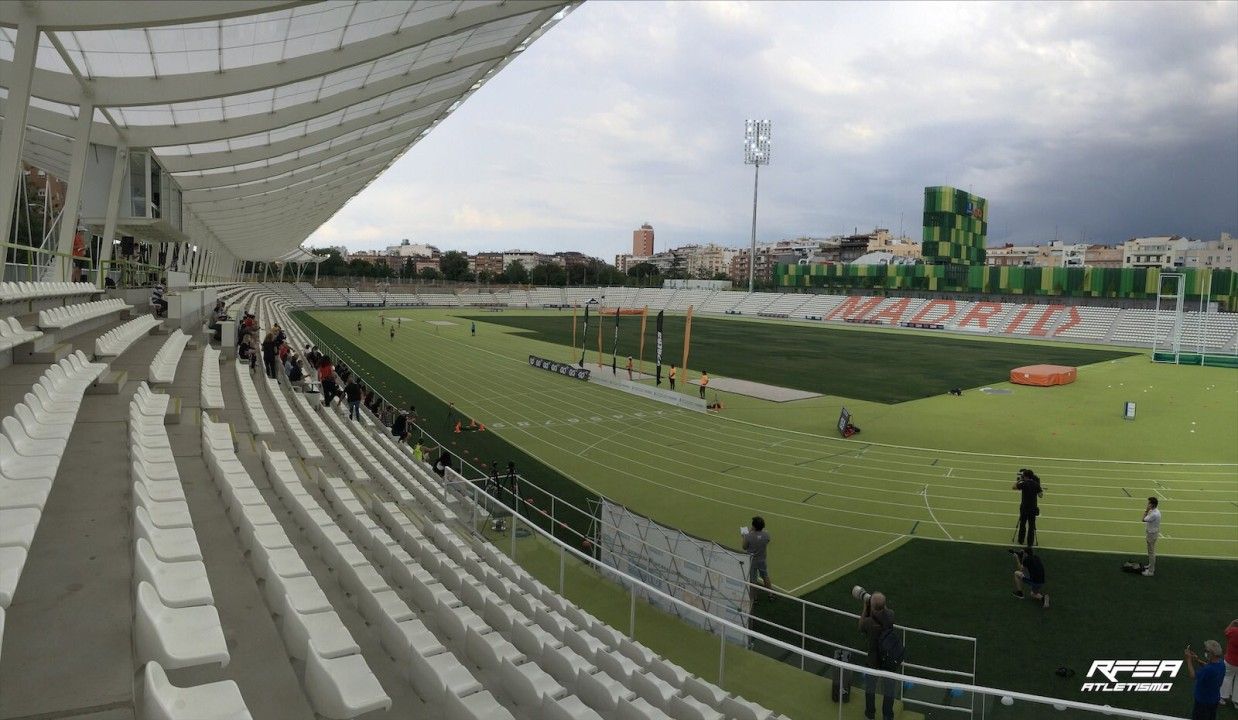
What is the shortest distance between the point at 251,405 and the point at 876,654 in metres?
10.7

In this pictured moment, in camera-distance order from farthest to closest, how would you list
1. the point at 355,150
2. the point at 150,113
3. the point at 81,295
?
1. the point at 355,150
2. the point at 150,113
3. the point at 81,295

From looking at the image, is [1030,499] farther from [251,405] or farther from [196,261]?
[196,261]

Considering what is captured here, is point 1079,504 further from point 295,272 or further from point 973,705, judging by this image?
point 295,272

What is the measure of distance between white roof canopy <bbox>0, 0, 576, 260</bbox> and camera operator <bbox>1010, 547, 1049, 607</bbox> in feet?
41.6

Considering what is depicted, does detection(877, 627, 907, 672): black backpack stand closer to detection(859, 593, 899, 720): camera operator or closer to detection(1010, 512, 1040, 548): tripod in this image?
detection(859, 593, 899, 720): camera operator

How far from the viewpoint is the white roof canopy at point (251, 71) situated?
11.5m

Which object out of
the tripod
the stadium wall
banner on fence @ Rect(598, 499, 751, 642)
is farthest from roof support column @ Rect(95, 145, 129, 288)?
the stadium wall

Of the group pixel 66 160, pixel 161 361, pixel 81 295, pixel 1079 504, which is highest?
pixel 66 160

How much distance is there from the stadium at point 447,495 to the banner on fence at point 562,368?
121 millimetres

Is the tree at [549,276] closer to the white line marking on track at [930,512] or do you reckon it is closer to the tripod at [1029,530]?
the white line marking on track at [930,512]

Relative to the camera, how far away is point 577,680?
217 inches

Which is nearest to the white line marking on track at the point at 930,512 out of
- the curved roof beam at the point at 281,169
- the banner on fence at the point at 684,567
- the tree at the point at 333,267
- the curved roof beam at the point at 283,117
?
the banner on fence at the point at 684,567

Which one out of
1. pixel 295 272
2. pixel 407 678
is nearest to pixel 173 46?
pixel 407 678

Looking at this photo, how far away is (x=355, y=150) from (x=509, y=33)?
11.6 meters
